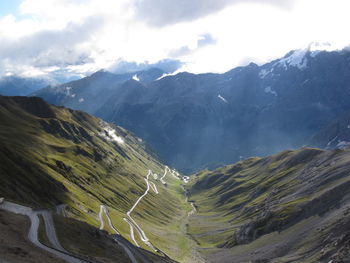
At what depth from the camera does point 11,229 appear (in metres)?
78.1

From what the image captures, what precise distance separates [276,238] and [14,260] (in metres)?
119

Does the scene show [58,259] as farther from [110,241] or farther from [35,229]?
[110,241]

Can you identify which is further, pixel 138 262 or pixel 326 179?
pixel 326 179

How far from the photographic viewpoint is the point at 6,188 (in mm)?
120312

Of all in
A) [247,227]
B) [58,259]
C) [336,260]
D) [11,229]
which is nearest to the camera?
[58,259]

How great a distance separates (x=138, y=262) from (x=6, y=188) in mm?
51580

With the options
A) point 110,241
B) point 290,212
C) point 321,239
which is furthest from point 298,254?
point 110,241

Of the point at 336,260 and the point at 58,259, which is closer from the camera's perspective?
the point at 58,259

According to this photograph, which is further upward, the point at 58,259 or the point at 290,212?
the point at 290,212

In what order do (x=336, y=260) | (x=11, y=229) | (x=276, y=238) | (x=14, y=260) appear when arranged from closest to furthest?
(x=14, y=260) → (x=11, y=229) → (x=336, y=260) → (x=276, y=238)

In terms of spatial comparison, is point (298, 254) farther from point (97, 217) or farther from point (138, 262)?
point (97, 217)

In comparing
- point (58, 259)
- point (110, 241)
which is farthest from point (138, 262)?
point (58, 259)

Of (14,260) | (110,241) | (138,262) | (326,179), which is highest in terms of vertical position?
(326,179)

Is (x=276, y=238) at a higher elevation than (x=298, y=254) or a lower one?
higher
